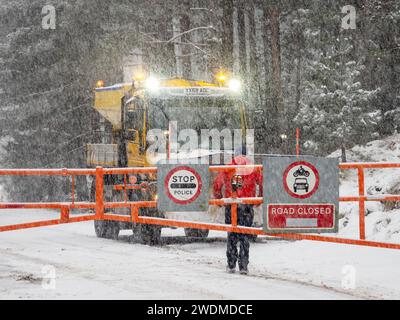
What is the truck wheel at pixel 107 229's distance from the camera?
19000 millimetres

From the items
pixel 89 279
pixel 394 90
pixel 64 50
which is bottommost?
pixel 89 279

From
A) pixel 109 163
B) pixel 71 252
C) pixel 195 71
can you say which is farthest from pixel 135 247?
pixel 195 71

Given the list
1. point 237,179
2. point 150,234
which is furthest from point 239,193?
point 150,234

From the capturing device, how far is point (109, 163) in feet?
63.6

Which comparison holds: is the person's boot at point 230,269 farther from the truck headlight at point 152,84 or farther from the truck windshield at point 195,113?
the truck headlight at point 152,84

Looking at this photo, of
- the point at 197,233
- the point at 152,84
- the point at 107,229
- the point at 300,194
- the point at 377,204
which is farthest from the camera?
the point at 107,229

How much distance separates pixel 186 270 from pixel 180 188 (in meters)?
1.80

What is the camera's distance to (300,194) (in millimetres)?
10961

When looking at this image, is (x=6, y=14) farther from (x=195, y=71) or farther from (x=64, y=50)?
(x=195, y=71)

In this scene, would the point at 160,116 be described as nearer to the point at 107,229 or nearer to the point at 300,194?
the point at 107,229

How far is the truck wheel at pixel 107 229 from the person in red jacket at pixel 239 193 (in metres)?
6.78

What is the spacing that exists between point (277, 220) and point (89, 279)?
2765mm

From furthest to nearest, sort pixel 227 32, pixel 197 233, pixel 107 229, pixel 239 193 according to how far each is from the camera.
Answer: pixel 227 32 → pixel 107 229 → pixel 197 233 → pixel 239 193

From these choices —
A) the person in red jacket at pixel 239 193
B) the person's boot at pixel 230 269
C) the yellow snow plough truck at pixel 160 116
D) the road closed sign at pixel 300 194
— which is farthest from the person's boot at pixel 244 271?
the yellow snow plough truck at pixel 160 116
